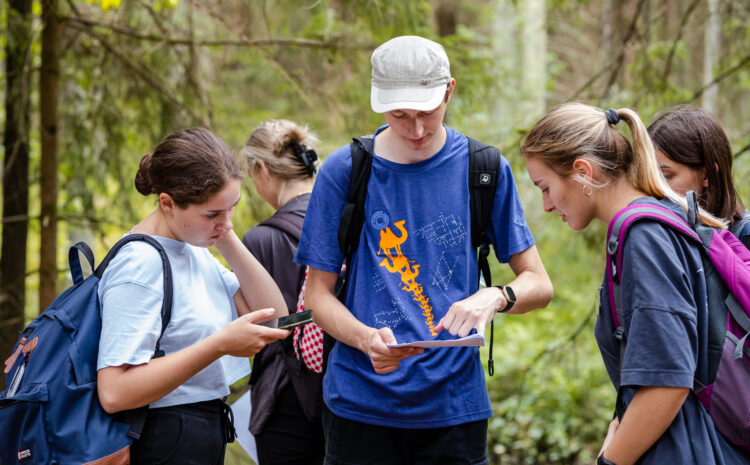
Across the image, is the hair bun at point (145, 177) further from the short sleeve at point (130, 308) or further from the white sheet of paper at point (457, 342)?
the white sheet of paper at point (457, 342)

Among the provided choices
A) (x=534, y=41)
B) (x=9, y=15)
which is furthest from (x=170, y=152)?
(x=534, y=41)

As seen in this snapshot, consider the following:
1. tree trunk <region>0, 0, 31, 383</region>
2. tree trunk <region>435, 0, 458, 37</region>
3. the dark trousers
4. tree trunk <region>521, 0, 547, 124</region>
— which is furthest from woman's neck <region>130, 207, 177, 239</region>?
tree trunk <region>435, 0, 458, 37</region>

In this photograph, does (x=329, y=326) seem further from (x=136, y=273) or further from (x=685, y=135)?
(x=685, y=135)

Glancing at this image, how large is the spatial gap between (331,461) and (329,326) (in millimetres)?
452

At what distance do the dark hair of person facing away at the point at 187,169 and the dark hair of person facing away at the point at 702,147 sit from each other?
1.72m

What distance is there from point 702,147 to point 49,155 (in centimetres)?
388

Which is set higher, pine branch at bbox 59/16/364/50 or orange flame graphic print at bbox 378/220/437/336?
pine branch at bbox 59/16/364/50

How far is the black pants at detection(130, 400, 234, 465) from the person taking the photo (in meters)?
2.12

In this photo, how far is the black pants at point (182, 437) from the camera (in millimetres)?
2115

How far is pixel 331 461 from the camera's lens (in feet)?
7.72

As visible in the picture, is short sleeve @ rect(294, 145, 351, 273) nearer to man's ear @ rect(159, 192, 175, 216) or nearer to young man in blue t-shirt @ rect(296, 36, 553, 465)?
young man in blue t-shirt @ rect(296, 36, 553, 465)

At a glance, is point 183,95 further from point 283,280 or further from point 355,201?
point 355,201

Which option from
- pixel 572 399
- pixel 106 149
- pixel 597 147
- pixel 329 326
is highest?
pixel 106 149

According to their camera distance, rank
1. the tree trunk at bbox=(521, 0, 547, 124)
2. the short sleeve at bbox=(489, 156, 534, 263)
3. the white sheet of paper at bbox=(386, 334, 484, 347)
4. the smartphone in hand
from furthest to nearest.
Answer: the tree trunk at bbox=(521, 0, 547, 124)
the short sleeve at bbox=(489, 156, 534, 263)
the smartphone in hand
the white sheet of paper at bbox=(386, 334, 484, 347)
